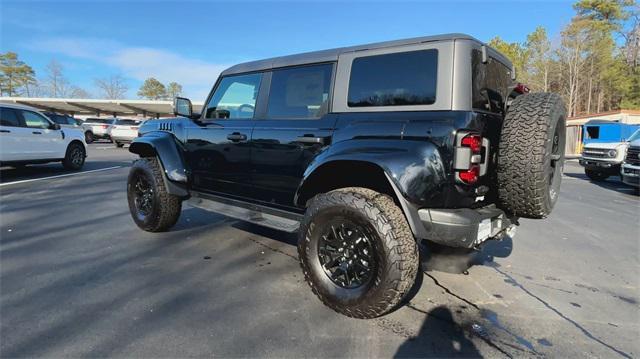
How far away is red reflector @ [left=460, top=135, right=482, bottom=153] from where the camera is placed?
2561 millimetres

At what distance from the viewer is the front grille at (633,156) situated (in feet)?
30.5

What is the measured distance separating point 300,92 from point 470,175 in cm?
178

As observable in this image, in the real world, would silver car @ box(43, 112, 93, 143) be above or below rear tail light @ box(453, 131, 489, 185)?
above

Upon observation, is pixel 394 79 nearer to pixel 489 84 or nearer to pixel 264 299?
pixel 489 84

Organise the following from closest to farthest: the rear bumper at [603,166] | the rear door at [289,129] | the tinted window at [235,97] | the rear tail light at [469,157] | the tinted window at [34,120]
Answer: the rear tail light at [469,157]
the rear door at [289,129]
the tinted window at [235,97]
the tinted window at [34,120]
the rear bumper at [603,166]

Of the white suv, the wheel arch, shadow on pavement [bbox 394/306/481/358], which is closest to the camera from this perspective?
shadow on pavement [bbox 394/306/481/358]

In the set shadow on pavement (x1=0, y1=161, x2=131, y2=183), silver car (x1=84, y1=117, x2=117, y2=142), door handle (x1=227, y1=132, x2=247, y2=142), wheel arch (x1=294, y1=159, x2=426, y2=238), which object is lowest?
shadow on pavement (x1=0, y1=161, x2=131, y2=183)

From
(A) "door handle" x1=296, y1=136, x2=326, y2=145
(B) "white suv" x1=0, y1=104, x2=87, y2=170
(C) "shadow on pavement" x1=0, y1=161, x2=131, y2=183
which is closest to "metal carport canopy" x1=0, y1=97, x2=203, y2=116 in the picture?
(C) "shadow on pavement" x1=0, y1=161, x2=131, y2=183

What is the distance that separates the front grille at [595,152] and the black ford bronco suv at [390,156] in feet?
31.7

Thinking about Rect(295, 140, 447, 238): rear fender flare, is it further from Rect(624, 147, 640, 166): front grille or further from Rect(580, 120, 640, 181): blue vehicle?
Rect(580, 120, 640, 181): blue vehicle

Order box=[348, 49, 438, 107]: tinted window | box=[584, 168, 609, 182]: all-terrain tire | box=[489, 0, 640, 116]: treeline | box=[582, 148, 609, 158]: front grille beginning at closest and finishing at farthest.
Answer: box=[348, 49, 438, 107]: tinted window, box=[582, 148, 609, 158]: front grille, box=[584, 168, 609, 182]: all-terrain tire, box=[489, 0, 640, 116]: treeline

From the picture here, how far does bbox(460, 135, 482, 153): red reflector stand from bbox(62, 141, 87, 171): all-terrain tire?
444 inches

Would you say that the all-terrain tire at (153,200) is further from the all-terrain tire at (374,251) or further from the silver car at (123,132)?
the silver car at (123,132)

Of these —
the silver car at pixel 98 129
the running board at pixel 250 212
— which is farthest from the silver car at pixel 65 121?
the running board at pixel 250 212
